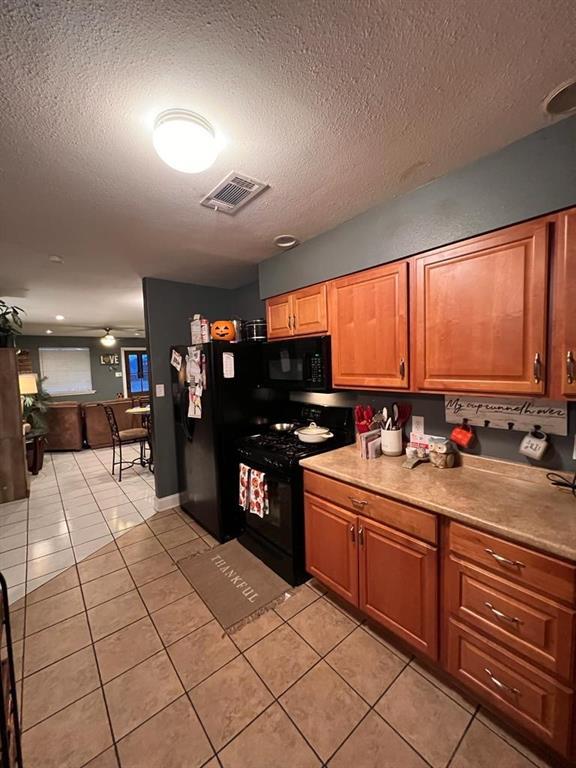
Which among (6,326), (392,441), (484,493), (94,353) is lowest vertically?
(484,493)

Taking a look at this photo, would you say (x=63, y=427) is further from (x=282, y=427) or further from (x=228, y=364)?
(x=282, y=427)

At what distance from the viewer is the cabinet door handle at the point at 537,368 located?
4.28 feet

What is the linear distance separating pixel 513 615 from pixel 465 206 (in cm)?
177

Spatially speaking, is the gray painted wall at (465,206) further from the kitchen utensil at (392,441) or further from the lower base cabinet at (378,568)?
the lower base cabinet at (378,568)

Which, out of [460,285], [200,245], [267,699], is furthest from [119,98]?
[267,699]

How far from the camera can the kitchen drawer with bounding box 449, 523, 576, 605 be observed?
1.02m

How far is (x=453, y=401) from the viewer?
1.83m

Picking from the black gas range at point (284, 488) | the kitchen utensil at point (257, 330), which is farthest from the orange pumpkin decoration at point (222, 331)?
the black gas range at point (284, 488)

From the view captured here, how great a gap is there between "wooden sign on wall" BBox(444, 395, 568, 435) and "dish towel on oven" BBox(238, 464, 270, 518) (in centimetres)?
132

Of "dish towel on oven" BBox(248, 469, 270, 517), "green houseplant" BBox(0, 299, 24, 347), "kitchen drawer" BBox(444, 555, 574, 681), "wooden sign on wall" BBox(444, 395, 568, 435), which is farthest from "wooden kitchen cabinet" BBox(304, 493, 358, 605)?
"green houseplant" BBox(0, 299, 24, 347)

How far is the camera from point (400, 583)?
4.91 feet

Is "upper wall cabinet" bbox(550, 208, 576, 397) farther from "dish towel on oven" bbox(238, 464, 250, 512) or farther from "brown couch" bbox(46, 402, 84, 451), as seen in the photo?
"brown couch" bbox(46, 402, 84, 451)

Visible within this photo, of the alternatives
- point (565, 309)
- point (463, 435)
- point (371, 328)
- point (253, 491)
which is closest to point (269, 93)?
point (371, 328)

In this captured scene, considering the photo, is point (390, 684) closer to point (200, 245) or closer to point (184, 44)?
point (184, 44)
